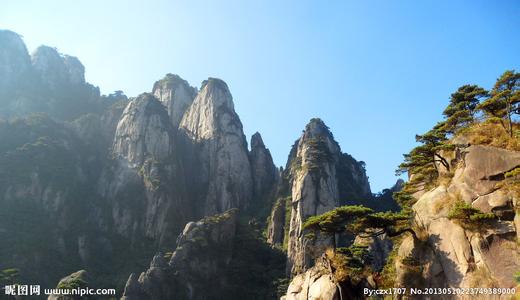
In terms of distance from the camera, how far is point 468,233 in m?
26.7

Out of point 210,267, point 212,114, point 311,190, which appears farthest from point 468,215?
point 212,114

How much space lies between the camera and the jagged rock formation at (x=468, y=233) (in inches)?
972

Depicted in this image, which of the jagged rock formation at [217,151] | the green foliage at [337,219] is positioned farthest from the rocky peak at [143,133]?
the green foliage at [337,219]

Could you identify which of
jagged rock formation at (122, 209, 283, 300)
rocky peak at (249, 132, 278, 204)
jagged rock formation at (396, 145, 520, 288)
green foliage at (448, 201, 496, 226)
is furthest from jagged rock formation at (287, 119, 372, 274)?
green foliage at (448, 201, 496, 226)

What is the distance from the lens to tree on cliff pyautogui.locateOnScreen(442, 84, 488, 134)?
34500mm

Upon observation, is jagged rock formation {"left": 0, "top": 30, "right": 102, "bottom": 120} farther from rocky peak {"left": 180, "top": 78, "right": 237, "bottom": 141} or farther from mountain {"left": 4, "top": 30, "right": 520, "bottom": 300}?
rocky peak {"left": 180, "top": 78, "right": 237, "bottom": 141}

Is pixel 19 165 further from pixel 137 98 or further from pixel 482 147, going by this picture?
pixel 482 147

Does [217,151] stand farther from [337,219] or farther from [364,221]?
[364,221]

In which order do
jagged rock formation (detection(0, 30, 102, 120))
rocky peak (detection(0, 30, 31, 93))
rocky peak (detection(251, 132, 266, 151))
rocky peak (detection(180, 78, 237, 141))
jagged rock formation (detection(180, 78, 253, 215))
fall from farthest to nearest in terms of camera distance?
rocky peak (detection(0, 30, 31, 93)) → jagged rock formation (detection(0, 30, 102, 120)) → rocky peak (detection(251, 132, 266, 151)) → rocky peak (detection(180, 78, 237, 141)) → jagged rock formation (detection(180, 78, 253, 215))

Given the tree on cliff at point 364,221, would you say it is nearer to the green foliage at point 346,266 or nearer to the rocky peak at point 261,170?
the green foliage at point 346,266

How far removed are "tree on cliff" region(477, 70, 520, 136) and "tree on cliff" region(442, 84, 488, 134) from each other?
1407mm

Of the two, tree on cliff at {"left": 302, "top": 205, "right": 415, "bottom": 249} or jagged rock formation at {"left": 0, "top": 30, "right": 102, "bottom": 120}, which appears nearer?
tree on cliff at {"left": 302, "top": 205, "right": 415, "bottom": 249}

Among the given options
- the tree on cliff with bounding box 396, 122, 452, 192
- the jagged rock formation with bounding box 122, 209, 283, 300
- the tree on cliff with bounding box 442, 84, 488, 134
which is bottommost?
the jagged rock formation with bounding box 122, 209, 283, 300

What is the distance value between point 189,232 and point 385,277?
165 ft
